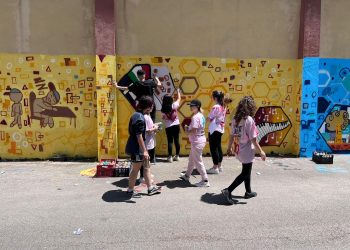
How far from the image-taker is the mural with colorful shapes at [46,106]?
8086 mm

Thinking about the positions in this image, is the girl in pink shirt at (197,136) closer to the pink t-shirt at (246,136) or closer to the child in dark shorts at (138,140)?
the pink t-shirt at (246,136)

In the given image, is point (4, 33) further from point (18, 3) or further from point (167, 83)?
point (167, 83)

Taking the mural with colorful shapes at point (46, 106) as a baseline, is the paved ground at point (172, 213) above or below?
below

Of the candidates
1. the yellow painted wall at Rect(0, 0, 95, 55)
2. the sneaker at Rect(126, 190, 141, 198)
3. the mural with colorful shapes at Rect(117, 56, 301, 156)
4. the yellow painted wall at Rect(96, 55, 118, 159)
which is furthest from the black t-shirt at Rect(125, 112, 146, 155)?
the yellow painted wall at Rect(0, 0, 95, 55)

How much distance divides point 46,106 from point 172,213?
15.2 ft

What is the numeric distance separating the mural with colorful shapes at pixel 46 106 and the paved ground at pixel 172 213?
1.01 m

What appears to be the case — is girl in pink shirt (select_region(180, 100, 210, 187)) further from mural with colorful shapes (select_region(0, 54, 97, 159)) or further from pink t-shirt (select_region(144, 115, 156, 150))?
mural with colorful shapes (select_region(0, 54, 97, 159))

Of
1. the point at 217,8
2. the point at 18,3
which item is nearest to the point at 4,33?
the point at 18,3

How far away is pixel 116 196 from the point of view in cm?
589

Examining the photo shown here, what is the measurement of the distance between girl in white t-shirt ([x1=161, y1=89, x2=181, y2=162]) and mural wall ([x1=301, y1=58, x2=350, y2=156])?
326 cm

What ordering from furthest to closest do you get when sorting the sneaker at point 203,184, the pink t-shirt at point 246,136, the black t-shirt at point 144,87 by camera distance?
1. the black t-shirt at point 144,87
2. the sneaker at point 203,184
3. the pink t-shirt at point 246,136

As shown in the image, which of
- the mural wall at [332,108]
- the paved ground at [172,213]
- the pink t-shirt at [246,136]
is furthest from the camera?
the mural wall at [332,108]

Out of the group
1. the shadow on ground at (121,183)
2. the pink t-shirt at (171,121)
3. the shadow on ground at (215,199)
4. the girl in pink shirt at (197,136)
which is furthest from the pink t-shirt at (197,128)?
the pink t-shirt at (171,121)

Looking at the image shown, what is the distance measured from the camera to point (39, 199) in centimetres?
573
